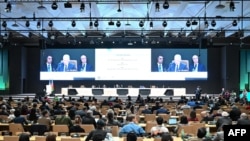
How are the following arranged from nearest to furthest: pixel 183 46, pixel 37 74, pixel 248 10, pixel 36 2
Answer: pixel 36 2 < pixel 248 10 < pixel 183 46 < pixel 37 74

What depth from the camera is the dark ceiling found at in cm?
1925

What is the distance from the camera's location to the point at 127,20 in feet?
75.3

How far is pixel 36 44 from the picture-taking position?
35000mm

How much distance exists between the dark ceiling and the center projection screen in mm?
1042

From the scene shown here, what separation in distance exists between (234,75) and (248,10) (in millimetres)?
11660

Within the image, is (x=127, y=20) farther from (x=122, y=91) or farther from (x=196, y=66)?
(x=196, y=66)

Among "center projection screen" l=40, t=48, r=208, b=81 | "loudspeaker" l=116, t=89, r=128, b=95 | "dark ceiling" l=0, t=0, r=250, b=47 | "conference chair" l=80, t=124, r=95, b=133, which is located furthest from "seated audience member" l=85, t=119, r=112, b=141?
"center projection screen" l=40, t=48, r=208, b=81

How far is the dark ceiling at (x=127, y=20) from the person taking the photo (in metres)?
19.2

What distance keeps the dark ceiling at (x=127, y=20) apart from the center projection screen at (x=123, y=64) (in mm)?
1042

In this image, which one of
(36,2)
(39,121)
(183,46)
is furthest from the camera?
(183,46)

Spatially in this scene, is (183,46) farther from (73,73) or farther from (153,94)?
(73,73)

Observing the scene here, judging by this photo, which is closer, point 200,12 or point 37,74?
point 200,12

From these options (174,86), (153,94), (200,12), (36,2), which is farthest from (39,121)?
(174,86)

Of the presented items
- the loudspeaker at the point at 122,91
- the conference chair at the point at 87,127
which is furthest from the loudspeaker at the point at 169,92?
the conference chair at the point at 87,127
